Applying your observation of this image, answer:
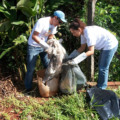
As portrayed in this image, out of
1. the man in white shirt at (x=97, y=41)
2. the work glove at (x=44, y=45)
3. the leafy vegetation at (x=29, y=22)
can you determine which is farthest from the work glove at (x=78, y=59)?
the leafy vegetation at (x=29, y=22)

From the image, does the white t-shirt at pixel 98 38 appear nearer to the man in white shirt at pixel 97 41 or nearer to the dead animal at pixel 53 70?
the man in white shirt at pixel 97 41

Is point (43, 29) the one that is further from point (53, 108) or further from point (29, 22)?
point (53, 108)

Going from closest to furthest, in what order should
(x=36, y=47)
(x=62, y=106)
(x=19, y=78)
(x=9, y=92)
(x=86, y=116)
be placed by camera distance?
(x=86, y=116), (x=62, y=106), (x=36, y=47), (x=9, y=92), (x=19, y=78)

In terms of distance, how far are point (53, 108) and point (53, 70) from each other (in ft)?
2.15

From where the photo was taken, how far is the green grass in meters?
2.71

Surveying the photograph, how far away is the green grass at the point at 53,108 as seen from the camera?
2.71 m

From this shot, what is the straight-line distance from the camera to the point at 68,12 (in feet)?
15.1

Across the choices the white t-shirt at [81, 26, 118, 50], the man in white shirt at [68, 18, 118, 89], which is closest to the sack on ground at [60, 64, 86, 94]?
the man in white shirt at [68, 18, 118, 89]

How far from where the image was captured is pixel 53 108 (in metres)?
2.92

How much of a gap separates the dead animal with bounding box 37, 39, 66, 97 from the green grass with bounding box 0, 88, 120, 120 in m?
0.17

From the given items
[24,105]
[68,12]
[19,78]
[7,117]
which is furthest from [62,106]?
[68,12]

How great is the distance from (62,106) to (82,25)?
54.7 inches

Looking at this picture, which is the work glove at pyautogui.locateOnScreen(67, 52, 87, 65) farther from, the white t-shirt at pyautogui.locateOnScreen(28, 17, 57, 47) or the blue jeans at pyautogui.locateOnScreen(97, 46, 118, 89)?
the white t-shirt at pyautogui.locateOnScreen(28, 17, 57, 47)

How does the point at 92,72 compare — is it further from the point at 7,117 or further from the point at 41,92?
the point at 7,117
